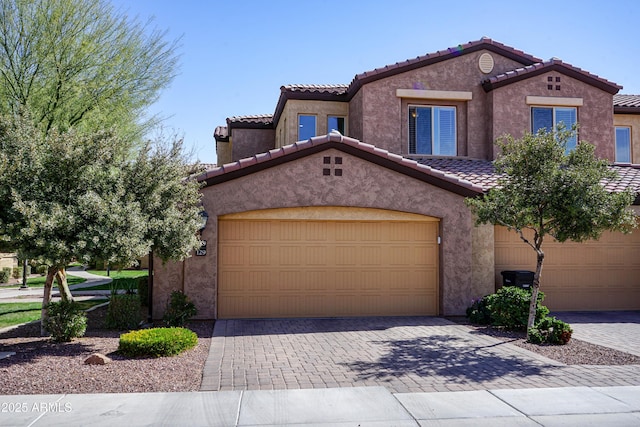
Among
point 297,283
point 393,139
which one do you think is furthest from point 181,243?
point 393,139

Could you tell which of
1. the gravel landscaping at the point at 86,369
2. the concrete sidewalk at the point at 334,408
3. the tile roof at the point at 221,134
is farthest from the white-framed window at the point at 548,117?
the gravel landscaping at the point at 86,369

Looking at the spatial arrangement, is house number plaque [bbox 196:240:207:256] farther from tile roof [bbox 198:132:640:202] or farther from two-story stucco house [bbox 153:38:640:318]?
tile roof [bbox 198:132:640:202]

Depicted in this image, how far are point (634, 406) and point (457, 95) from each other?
12016 millimetres

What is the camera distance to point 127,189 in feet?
31.7

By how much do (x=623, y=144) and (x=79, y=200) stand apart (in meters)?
17.9

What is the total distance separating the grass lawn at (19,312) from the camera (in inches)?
510

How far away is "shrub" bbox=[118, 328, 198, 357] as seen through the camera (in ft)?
27.8

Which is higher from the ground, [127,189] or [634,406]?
[127,189]

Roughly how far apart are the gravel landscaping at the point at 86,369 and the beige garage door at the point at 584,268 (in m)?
8.61

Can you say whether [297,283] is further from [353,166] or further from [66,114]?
[66,114]

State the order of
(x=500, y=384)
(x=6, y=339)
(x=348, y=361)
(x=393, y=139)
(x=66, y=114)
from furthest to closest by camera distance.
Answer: (x=393, y=139) → (x=66, y=114) → (x=6, y=339) → (x=348, y=361) → (x=500, y=384)

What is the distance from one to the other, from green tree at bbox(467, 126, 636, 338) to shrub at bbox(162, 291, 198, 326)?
648 centimetres

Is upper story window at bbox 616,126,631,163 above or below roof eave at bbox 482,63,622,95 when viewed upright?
below

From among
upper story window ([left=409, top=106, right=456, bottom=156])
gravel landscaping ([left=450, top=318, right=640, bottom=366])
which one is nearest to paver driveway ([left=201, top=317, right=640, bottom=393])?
gravel landscaping ([left=450, top=318, right=640, bottom=366])
